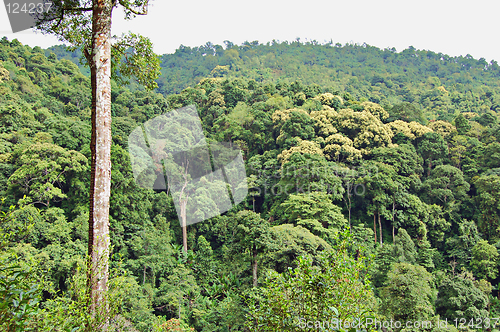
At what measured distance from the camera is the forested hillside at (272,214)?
15.4 ft

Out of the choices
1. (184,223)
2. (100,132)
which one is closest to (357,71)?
(184,223)

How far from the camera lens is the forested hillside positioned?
470 centimetres

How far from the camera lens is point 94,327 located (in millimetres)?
2699

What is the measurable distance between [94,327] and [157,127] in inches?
876

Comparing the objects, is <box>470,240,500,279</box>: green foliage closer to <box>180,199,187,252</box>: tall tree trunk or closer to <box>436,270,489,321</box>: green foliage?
<box>436,270,489,321</box>: green foliage

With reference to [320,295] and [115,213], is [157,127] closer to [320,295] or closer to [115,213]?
[115,213]

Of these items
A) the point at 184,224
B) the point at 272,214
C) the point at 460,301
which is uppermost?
the point at 272,214

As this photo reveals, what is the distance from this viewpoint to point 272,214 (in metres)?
17.2

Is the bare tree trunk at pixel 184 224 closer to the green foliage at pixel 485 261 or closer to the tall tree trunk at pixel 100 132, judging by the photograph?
the green foliage at pixel 485 261

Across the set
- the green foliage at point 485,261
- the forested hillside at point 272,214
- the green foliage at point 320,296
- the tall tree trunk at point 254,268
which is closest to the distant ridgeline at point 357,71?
the forested hillside at point 272,214

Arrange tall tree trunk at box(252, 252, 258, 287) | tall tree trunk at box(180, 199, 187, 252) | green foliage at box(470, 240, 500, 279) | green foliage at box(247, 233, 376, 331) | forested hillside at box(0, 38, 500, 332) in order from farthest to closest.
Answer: tall tree trunk at box(180, 199, 187, 252) → green foliage at box(470, 240, 500, 279) → tall tree trunk at box(252, 252, 258, 287) → forested hillside at box(0, 38, 500, 332) → green foliage at box(247, 233, 376, 331)

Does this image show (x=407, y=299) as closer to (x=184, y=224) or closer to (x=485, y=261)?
(x=485, y=261)

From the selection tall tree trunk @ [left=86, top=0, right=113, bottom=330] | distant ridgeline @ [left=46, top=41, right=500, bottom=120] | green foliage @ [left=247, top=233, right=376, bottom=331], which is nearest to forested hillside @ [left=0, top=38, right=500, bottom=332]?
green foliage @ [left=247, top=233, right=376, bottom=331]

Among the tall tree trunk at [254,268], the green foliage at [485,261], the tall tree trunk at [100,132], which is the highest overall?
the tall tree trunk at [100,132]
